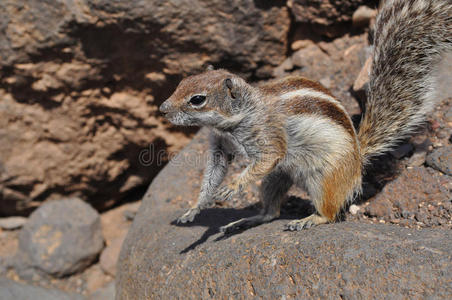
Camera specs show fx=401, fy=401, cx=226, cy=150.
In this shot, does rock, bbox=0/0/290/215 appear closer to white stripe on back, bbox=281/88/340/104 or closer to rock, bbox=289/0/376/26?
rock, bbox=289/0/376/26

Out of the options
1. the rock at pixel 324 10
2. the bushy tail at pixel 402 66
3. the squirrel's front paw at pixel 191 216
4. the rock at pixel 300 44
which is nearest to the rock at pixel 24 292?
the squirrel's front paw at pixel 191 216

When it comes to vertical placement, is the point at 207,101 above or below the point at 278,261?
above

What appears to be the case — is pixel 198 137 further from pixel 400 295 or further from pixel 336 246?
pixel 400 295

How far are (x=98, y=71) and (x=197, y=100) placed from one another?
233 cm

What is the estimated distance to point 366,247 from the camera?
7.32 feet

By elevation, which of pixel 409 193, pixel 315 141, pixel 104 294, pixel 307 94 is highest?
pixel 307 94

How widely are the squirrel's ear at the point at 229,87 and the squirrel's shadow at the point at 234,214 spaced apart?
1.05 m

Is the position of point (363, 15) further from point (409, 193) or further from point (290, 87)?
point (409, 193)

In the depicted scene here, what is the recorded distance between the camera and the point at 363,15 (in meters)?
4.41

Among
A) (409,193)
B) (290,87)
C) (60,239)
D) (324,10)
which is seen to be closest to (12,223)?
(60,239)

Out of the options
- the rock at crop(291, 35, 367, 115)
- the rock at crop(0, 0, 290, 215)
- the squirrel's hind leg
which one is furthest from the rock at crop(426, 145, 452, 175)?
the rock at crop(0, 0, 290, 215)

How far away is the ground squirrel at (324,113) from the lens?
8.93 ft

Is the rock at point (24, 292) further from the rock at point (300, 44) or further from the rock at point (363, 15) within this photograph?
the rock at point (363, 15)

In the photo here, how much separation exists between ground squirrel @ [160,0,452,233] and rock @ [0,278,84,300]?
104 inches
